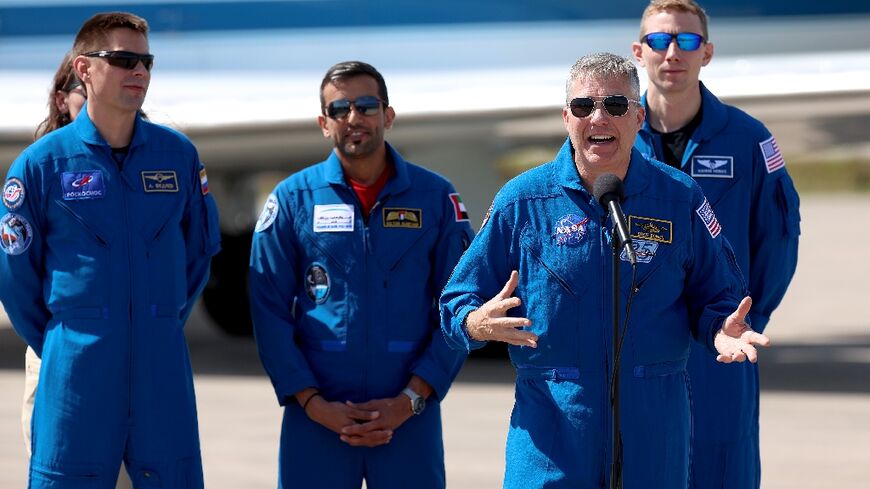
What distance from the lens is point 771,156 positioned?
4.58m

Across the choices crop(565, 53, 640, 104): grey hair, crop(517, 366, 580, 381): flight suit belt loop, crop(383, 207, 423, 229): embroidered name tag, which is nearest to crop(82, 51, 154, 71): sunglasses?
crop(383, 207, 423, 229): embroidered name tag

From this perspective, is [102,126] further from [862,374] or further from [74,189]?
[862,374]

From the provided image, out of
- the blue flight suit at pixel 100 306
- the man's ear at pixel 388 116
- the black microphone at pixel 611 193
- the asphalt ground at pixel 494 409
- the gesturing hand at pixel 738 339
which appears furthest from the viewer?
the asphalt ground at pixel 494 409

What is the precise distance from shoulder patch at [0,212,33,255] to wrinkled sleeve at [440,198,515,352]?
146 centimetres

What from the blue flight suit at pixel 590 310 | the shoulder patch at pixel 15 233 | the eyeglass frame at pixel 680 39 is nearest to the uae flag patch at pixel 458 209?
the eyeglass frame at pixel 680 39

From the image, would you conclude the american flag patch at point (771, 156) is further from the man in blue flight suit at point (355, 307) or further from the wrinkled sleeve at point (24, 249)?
the wrinkled sleeve at point (24, 249)

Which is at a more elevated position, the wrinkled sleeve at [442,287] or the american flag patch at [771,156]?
the american flag patch at [771,156]

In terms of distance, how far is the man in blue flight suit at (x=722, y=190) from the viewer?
440cm

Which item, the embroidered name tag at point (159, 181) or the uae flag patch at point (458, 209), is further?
the uae flag patch at point (458, 209)

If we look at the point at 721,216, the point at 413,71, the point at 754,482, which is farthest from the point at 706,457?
the point at 413,71

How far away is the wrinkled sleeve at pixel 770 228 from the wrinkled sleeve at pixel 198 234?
5.99 ft

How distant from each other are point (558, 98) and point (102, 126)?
5918mm

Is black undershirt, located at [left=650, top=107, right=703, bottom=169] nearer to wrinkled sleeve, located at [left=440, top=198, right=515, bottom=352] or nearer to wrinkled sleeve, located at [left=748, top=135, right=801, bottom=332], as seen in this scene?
wrinkled sleeve, located at [left=748, top=135, right=801, bottom=332]

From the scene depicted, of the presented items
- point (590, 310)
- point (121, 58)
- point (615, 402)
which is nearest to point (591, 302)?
point (590, 310)
